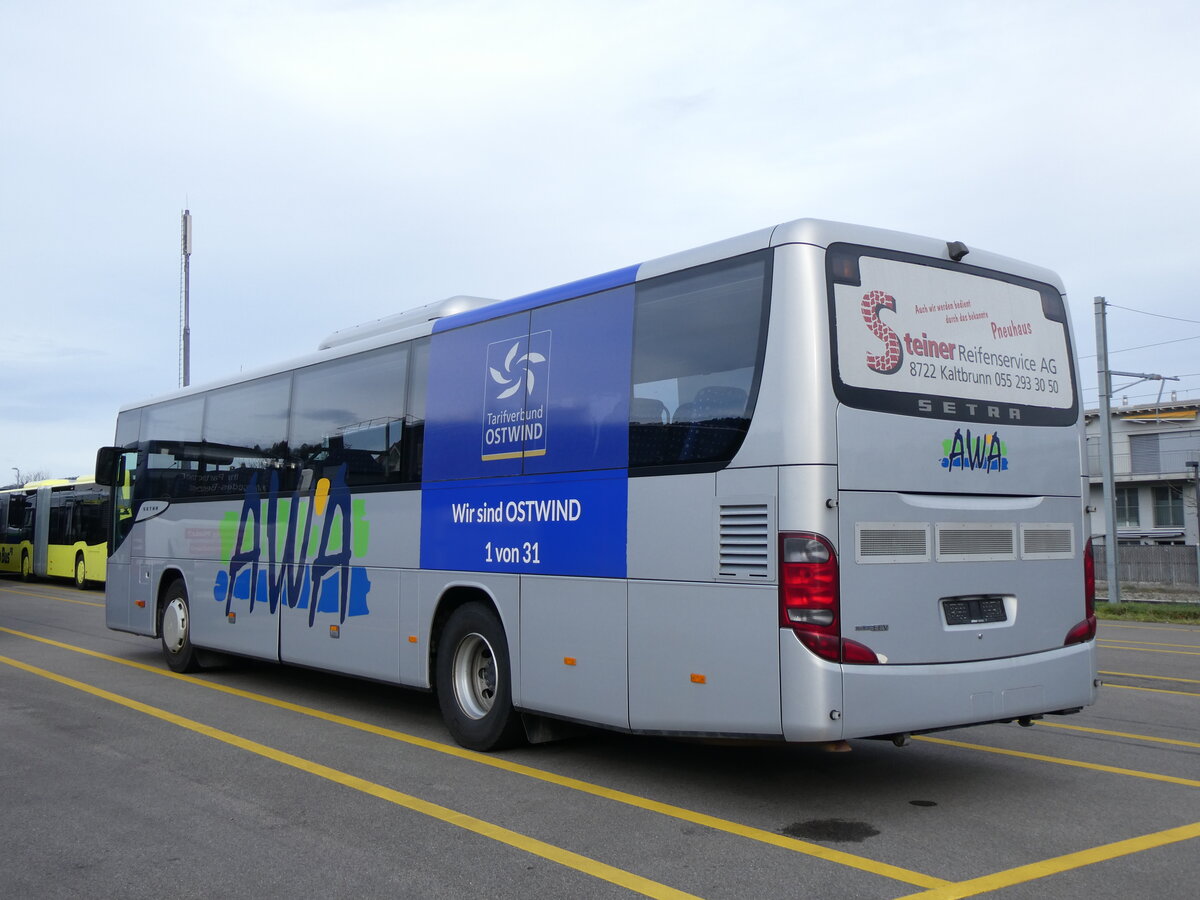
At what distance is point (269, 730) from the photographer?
9.16 meters

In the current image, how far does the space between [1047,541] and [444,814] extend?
3.92 metres

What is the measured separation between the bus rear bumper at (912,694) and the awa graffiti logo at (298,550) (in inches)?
187

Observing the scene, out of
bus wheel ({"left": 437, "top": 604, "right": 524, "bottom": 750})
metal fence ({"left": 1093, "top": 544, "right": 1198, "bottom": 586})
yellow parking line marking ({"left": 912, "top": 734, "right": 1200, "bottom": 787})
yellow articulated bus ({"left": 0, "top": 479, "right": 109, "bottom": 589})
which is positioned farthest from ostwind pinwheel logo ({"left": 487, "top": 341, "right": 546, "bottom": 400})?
metal fence ({"left": 1093, "top": 544, "right": 1198, "bottom": 586})

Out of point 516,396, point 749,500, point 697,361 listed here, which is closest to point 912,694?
point 749,500

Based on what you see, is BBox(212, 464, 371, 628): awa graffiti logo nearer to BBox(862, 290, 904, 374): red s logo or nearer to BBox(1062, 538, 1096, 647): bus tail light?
BBox(862, 290, 904, 374): red s logo

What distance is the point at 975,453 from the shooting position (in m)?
6.68

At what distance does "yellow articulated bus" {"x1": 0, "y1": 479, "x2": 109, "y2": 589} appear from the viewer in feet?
109

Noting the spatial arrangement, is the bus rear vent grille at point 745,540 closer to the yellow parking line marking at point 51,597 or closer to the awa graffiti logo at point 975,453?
the awa graffiti logo at point 975,453

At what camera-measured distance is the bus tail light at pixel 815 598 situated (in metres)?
5.94

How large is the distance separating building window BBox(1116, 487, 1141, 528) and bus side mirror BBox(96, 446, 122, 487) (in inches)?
2136

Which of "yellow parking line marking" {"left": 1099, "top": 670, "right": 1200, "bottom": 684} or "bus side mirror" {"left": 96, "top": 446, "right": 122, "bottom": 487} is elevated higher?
"bus side mirror" {"left": 96, "top": 446, "right": 122, "bottom": 487}

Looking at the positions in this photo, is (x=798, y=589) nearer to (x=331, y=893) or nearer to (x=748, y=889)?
(x=748, y=889)

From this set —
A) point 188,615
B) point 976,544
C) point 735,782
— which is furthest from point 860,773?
point 188,615

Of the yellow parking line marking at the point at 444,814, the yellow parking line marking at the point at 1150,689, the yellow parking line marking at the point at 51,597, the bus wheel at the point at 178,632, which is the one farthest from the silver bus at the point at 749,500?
the yellow parking line marking at the point at 51,597
